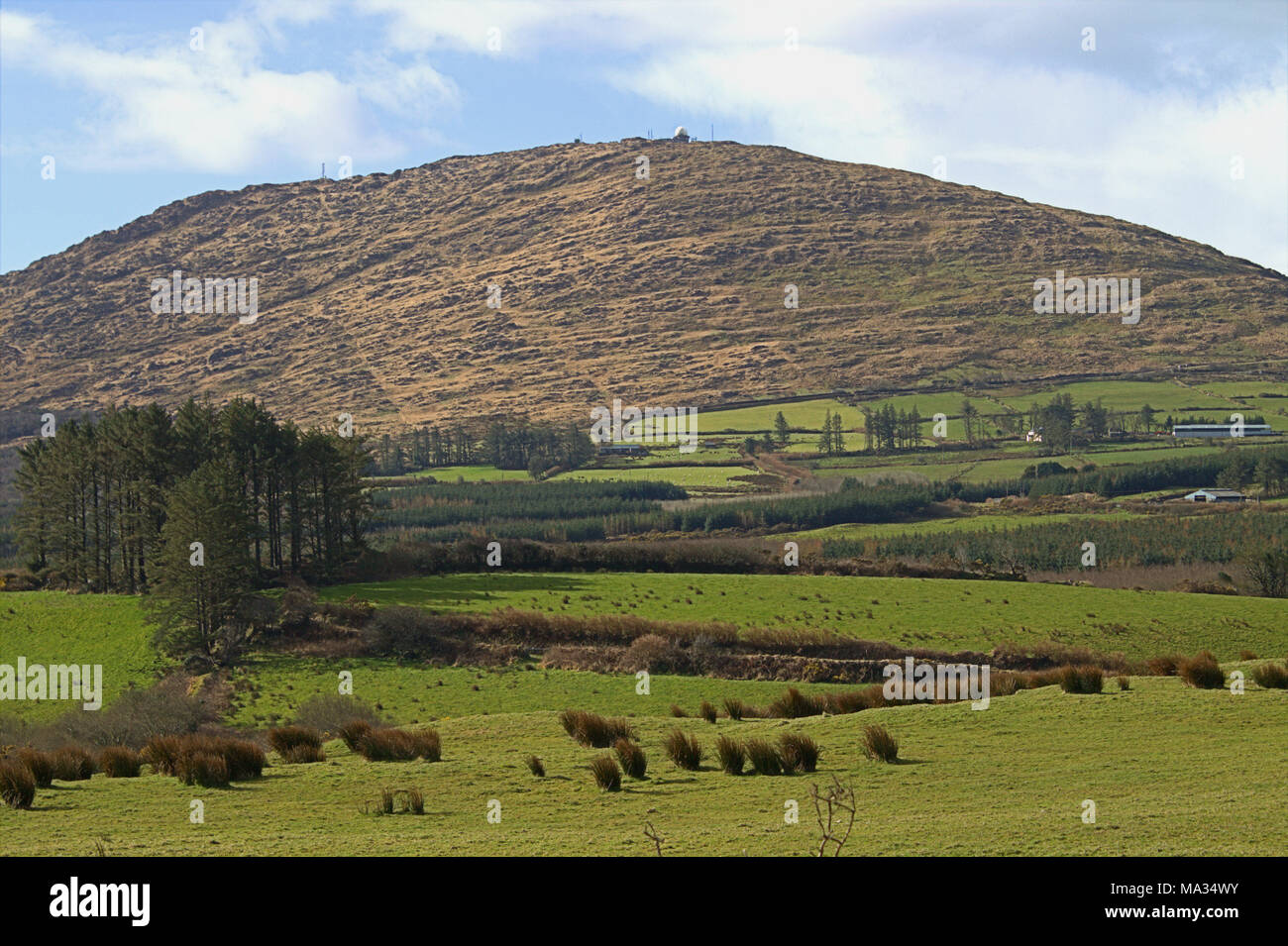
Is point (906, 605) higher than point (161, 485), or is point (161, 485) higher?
point (161, 485)

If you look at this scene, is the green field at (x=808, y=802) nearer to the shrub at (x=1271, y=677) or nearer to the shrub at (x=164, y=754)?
the shrub at (x=164, y=754)

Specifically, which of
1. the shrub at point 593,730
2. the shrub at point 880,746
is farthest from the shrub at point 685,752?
the shrub at point 880,746

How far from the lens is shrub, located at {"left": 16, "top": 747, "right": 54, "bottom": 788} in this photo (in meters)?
20.5

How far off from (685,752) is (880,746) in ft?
10.5

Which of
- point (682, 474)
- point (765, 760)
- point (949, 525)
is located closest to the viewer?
point (765, 760)

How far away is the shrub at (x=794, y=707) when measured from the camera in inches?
1040

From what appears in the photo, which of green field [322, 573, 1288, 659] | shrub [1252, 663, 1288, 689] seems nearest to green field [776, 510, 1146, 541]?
green field [322, 573, 1288, 659]

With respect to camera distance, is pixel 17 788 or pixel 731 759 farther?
pixel 731 759

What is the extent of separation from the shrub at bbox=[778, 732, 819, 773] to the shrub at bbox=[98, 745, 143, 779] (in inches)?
455

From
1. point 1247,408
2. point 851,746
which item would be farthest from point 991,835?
point 1247,408

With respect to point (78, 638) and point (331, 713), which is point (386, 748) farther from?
point (78, 638)

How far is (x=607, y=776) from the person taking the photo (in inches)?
740

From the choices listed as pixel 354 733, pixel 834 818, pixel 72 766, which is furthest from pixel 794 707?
pixel 72 766

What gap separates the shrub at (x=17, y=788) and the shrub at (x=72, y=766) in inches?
90.5
